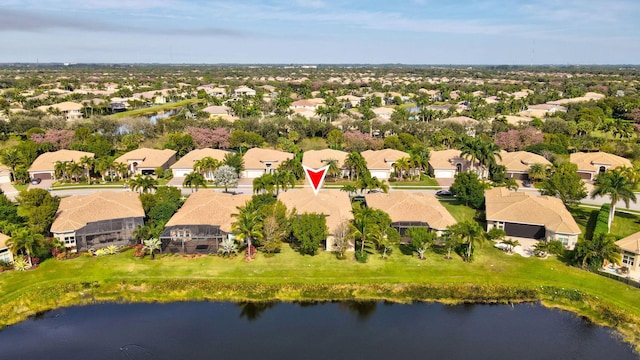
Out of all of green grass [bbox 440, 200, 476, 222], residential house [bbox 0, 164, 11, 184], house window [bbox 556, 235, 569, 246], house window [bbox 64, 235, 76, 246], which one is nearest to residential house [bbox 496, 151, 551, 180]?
green grass [bbox 440, 200, 476, 222]

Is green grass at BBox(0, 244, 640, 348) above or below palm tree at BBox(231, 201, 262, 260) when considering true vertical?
below

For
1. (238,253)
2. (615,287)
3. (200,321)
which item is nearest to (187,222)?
(238,253)

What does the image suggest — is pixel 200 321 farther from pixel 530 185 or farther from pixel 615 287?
pixel 530 185


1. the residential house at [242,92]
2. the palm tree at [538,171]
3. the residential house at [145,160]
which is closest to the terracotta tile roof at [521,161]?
the palm tree at [538,171]

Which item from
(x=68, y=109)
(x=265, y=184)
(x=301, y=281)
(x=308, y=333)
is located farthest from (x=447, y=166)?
(x=68, y=109)

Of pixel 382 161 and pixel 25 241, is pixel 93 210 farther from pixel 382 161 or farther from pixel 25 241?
pixel 382 161

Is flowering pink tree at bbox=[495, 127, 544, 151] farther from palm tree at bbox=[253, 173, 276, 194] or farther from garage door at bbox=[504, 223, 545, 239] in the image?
palm tree at bbox=[253, 173, 276, 194]
